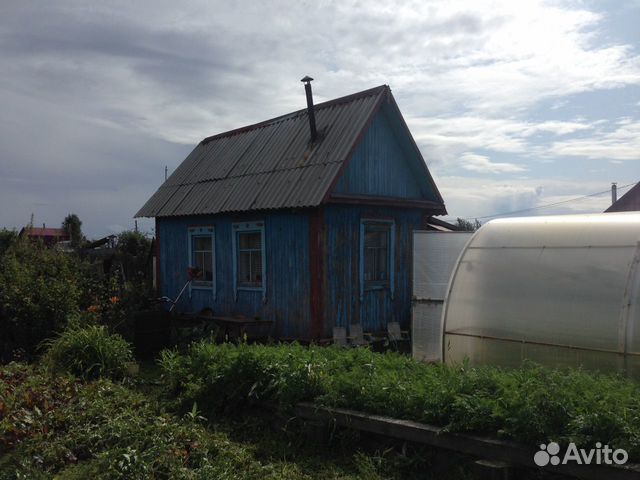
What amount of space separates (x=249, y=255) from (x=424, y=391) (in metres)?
7.98

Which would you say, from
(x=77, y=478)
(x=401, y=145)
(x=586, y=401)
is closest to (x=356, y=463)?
(x=586, y=401)

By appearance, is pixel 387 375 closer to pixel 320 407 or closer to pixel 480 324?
pixel 320 407

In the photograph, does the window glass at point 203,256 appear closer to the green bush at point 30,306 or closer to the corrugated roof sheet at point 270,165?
the corrugated roof sheet at point 270,165

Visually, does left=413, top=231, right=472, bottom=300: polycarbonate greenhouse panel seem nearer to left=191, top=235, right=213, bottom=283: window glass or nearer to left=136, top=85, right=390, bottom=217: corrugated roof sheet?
left=136, top=85, right=390, bottom=217: corrugated roof sheet

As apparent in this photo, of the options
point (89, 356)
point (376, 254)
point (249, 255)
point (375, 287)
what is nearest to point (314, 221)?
point (376, 254)

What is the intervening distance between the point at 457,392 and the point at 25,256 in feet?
39.3

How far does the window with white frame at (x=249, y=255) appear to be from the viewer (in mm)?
12559

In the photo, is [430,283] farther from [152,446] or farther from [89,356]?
[152,446]

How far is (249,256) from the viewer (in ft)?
42.5

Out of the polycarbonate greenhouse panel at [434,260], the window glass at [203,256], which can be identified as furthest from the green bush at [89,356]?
the polycarbonate greenhouse panel at [434,260]

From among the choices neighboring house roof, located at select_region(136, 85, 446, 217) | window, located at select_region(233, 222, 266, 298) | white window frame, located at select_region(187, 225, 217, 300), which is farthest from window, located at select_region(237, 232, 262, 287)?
white window frame, located at select_region(187, 225, 217, 300)

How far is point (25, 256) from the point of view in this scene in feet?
45.6

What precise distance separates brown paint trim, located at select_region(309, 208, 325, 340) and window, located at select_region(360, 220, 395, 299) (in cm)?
118

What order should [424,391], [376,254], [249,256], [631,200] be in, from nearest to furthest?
[424,391]
[376,254]
[249,256]
[631,200]
